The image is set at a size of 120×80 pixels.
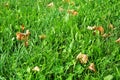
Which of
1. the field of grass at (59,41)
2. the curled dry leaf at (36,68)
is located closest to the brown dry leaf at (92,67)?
the field of grass at (59,41)

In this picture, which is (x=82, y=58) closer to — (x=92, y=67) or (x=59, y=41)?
(x=92, y=67)

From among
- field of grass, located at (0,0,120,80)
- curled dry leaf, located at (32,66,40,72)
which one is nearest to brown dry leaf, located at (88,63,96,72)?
field of grass, located at (0,0,120,80)

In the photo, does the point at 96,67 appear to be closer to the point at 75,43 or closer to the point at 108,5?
the point at 75,43

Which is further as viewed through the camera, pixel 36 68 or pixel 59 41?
pixel 59 41

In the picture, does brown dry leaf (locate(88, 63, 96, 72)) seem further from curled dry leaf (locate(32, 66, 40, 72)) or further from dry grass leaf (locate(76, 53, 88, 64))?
curled dry leaf (locate(32, 66, 40, 72))

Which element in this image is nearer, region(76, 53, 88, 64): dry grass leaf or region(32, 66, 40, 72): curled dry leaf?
region(32, 66, 40, 72): curled dry leaf

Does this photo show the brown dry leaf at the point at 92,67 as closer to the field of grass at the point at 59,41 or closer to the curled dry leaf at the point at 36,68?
the field of grass at the point at 59,41

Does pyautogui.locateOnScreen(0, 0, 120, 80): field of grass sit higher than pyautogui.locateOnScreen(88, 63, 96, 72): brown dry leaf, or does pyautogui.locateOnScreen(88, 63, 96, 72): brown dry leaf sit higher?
pyautogui.locateOnScreen(0, 0, 120, 80): field of grass

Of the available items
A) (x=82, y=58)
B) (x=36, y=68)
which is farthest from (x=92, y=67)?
(x=36, y=68)

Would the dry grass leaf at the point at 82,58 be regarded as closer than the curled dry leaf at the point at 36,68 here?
No
